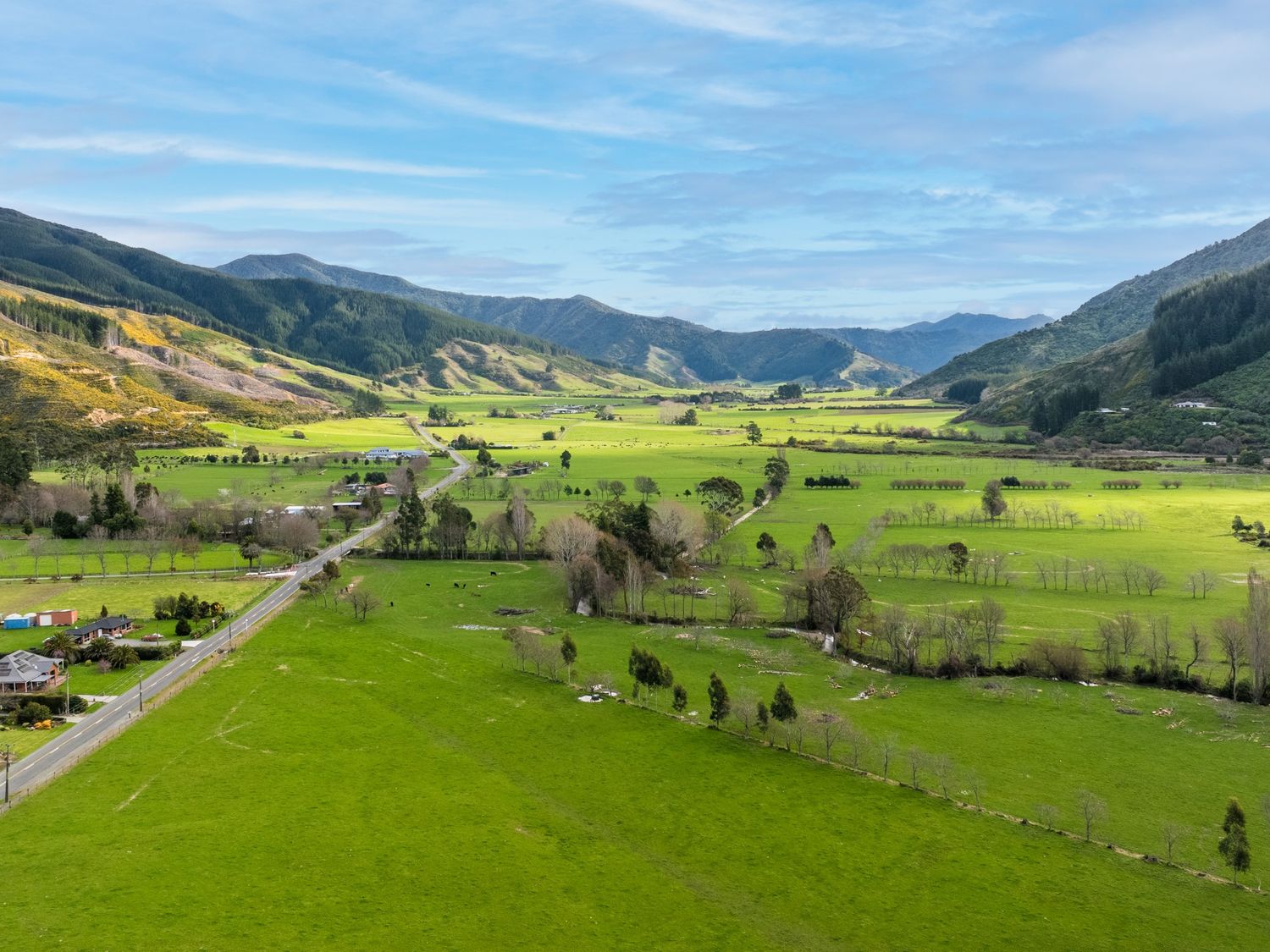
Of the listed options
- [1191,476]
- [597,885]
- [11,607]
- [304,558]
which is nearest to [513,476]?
[304,558]

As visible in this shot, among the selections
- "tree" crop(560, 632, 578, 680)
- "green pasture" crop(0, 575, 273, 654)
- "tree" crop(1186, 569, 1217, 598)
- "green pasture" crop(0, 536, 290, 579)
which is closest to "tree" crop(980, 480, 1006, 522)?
"tree" crop(1186, 569, 1217, 598)

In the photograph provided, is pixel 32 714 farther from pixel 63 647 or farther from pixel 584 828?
pixel 584 828

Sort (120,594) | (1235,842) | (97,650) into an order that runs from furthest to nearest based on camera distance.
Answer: (120,594) < (97,650) < (1235,842)

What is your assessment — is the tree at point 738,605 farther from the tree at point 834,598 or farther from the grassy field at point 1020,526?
the tree at point 834,598

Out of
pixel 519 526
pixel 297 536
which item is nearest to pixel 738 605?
pixel 519 526

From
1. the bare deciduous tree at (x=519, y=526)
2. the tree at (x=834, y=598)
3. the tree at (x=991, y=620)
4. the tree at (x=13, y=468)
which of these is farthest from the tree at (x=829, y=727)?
the tree at (x=13, y=468)
